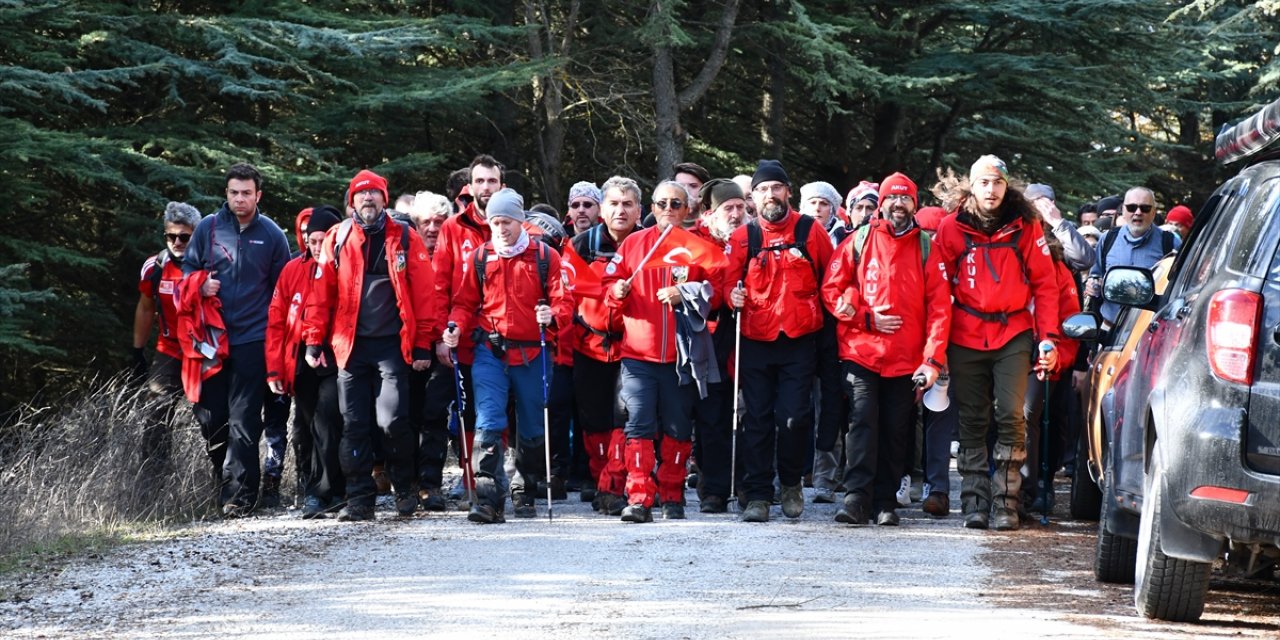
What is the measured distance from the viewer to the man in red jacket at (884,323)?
10.7 meters

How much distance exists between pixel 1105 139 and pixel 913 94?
165 inches

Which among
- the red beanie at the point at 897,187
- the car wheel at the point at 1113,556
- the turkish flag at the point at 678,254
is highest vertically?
the red beanie at the point at 897,187

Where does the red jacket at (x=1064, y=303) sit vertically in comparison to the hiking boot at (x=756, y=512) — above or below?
above

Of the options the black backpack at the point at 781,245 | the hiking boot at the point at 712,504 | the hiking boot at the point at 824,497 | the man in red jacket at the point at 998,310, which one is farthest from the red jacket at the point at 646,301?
the hiking boot at the point at 824,497

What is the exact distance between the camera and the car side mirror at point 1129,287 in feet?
24.6

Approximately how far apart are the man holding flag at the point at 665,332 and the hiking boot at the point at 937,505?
1.77 metres

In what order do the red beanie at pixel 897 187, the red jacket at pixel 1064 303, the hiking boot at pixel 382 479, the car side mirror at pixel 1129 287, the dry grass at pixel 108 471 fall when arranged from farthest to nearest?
1. the hiking boot at pixel 382 479
2. the red jacket at pixel 1064 303
3. the red beanie at pixel 897 187
4. the dry grass at pixel 108 471
5. the car side mirror at pixel 1129 287

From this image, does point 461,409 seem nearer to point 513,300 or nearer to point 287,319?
point 513,300

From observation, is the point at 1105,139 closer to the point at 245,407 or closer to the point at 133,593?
the point at 245,407

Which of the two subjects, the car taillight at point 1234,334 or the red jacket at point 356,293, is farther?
the red jacket at point 356,293

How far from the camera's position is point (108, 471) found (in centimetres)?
1127

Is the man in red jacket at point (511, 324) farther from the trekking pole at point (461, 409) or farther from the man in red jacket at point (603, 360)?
the man in red jacket at point (603, 360)

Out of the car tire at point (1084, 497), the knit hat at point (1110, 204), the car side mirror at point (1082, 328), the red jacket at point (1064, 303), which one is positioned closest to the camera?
the car side mirror at point (1082, 328)

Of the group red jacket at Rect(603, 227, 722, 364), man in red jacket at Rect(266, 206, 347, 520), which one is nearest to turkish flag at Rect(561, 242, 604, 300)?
red jacket at Rect(603, 227, 722, 364)
